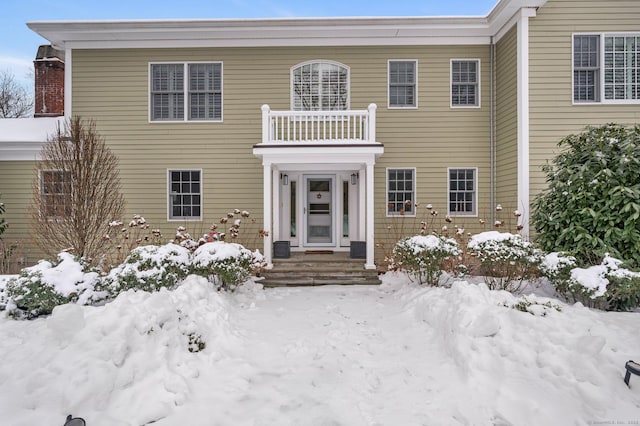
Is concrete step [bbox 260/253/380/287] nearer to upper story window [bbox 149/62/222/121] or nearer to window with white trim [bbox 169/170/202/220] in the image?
window with white trim [bbox 169/170/202/220]

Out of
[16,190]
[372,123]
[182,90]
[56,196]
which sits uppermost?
[182,90]

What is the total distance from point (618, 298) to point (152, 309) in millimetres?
6737

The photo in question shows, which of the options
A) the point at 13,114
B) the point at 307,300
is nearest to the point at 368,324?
the point at 307,300

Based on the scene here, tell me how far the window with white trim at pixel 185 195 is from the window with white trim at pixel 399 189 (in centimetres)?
552

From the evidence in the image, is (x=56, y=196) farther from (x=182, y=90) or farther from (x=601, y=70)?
(x=601, y=70)

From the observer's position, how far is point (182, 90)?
34.8 ft

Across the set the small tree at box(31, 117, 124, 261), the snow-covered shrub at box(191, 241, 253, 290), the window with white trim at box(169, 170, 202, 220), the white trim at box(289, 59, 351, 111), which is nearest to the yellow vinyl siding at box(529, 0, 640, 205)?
the white trim at box(289, 59, 351, 111)

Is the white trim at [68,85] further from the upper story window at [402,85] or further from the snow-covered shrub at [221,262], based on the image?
the upper story window at [402,85]


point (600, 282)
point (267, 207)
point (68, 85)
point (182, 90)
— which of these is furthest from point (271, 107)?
point (600, 282)

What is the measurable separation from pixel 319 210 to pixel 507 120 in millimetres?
5688

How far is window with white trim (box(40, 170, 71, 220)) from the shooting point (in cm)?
770

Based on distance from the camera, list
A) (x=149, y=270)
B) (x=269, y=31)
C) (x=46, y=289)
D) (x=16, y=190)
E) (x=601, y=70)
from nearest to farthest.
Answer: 1. (x=46, y=289)
2. (x=149, y=270)
3. (x=601, y=70)
4. (x=269, y=31)
5. (x=16, y=190)

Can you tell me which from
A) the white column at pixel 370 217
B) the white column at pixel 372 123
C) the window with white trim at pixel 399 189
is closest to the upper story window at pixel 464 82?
the window with white trim at pixel 399 189

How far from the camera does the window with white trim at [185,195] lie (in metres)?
10.6
